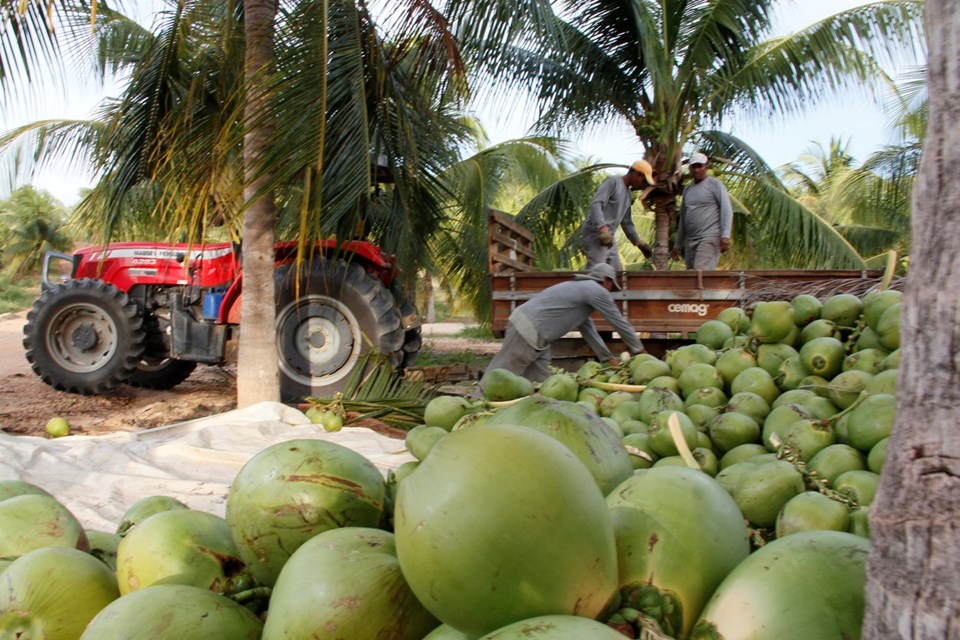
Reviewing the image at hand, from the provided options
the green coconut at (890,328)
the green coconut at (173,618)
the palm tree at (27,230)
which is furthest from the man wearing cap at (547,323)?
the palm tree at (27,230)

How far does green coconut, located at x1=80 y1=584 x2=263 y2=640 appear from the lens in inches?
38.6

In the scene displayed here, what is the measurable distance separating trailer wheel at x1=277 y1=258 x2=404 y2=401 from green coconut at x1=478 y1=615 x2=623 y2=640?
5.98 meters

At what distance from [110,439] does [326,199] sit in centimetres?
224

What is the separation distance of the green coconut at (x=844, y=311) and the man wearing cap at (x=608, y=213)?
14.2 feet

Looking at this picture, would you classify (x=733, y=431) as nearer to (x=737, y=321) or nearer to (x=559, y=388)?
(x=559, y=388)

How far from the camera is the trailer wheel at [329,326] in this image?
22.1 feet

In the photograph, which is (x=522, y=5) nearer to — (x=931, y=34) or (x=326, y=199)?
(x=326, y=199)

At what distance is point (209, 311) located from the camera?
7.52 meters

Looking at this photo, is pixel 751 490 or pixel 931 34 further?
pixel 751 490

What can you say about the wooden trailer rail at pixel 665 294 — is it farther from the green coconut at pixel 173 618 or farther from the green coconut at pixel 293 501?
the green coconut at pixel 173 618

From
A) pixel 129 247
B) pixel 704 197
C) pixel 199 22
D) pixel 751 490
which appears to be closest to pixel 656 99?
pixel 704 197

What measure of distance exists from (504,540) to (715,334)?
8.80ft

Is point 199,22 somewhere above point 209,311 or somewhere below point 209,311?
above

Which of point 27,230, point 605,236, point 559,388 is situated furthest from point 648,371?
point 27,230
